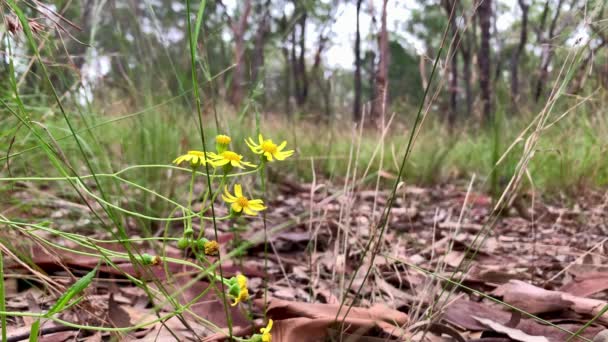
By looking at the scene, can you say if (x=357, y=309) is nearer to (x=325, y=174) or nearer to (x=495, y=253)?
(x=495, y=253)

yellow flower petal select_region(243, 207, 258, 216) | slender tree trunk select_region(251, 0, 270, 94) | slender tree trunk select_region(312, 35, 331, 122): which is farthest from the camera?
slender tree trunk select_region(312, 35, 331, 122)

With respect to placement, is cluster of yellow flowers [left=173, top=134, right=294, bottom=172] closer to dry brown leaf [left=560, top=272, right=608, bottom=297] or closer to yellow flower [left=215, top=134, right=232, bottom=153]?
yellow flower [left=215, top=134, right=232, bottom=153]

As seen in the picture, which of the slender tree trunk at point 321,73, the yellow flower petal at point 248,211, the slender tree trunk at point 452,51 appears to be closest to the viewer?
the yellow flower petal at point 248,211

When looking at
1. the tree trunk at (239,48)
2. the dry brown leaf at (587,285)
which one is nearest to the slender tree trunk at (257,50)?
the tree trunk at (239,48)

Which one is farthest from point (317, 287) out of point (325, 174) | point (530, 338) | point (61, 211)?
point (325, 174)

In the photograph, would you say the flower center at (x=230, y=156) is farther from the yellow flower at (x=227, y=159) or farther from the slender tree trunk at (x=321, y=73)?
the slender tree trunk at (x=321, y=73)

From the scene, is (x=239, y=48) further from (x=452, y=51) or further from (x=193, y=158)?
(x=193, y=158)

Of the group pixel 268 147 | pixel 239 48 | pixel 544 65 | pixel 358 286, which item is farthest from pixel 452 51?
pixel 239 48

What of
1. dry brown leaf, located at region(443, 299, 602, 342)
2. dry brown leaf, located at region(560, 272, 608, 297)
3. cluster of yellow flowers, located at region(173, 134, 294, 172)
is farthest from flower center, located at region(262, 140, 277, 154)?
dry brown leaf, located at region(560, 272, 608, 297)
